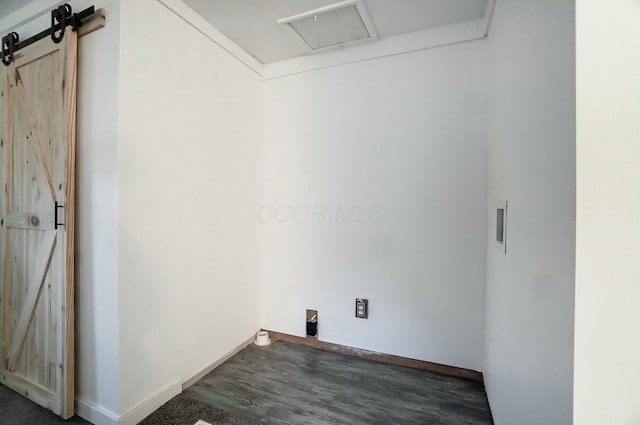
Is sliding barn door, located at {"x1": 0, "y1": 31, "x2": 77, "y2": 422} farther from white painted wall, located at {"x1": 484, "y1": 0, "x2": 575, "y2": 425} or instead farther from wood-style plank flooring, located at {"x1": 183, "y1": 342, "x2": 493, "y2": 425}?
white painted wall, located at {"x1": 484, "y1": 0, "x2": 575, "y2": 425}

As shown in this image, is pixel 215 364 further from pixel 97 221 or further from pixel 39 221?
pixel 39 221

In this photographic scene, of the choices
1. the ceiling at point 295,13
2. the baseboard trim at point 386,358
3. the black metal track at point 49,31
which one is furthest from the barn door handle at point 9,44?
the baseboard trim at point 386,358

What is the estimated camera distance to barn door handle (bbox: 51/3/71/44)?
1495 mm

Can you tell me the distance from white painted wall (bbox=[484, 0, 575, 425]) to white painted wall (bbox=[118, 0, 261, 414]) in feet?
6.25

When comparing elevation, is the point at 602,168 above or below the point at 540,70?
below

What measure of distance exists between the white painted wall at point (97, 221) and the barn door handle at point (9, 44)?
62 cm

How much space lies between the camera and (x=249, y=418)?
155 centimetres

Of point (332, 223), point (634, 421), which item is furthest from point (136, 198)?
point (634, 421)

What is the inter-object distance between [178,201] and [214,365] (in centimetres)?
133

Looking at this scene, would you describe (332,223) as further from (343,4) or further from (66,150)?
(66,150)

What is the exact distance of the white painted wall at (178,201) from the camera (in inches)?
58.5

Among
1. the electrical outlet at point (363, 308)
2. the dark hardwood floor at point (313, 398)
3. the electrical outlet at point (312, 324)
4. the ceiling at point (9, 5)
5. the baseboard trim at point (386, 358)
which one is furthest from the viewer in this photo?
the electrical outlet at point (312, 324)

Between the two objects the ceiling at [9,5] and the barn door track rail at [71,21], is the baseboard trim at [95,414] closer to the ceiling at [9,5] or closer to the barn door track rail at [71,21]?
the barn door track rail at [71,21]

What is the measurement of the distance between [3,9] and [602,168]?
3342 millimetres
